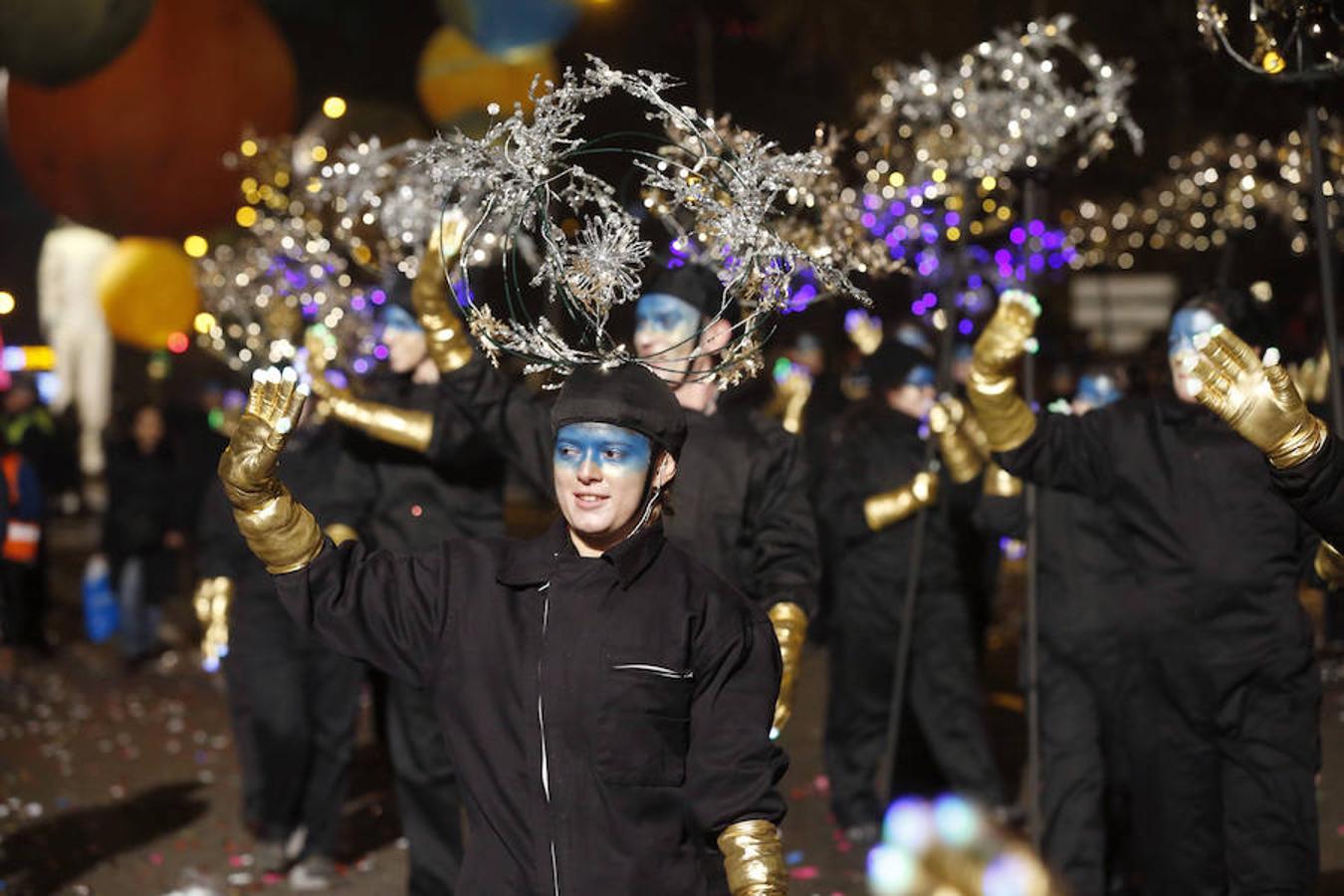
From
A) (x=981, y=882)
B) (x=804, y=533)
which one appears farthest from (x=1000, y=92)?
(x=981, y=882)

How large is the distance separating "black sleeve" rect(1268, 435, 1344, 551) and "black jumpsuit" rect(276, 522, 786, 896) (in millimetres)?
1378

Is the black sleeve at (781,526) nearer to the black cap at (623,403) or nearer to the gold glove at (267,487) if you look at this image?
the black cap at (623,403)

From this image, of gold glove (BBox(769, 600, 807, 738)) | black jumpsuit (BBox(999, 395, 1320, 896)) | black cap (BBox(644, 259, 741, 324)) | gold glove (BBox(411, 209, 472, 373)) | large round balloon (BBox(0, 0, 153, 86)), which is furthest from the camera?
large round balloon (BBox(0, 0, 153, 86))

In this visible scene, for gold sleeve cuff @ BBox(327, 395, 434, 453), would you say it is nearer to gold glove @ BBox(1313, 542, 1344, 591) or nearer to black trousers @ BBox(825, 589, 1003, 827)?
black trousers @ BBox(825, 589, 1003, 827)

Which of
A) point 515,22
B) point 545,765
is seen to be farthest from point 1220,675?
point 515,22

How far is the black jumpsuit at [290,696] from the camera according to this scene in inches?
321

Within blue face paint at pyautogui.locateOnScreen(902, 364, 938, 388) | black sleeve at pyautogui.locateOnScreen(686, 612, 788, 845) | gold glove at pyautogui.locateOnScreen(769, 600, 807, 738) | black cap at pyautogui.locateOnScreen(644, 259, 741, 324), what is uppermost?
blue face paint at pyautogui.locateOnScreen(902, 364, 938, 388)

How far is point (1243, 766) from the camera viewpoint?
5.66 metres

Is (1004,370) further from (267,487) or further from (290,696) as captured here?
(290,696)

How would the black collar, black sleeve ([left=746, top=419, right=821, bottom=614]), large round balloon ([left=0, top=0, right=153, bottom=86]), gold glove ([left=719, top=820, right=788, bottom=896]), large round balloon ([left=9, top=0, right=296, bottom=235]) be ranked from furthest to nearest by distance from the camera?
1. large round balloon ([left=9, top=0, right=296, bottom=235])
2. large round balloon ([left=0, top=0, right=153, bottom=86])
3. black sleeve ([left=746, top=419, right=821, bottom=614])
4. the black collar
5. gold glove ([left=719, top=820, right=788, bottom=896])

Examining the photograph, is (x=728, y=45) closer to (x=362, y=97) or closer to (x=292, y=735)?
(x=362, y=97)

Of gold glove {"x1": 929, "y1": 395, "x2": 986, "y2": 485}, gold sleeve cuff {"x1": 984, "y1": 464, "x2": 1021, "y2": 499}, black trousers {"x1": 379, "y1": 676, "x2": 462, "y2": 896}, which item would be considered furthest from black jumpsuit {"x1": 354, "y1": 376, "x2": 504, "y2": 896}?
gold sleeve cuff {"x1": 984, "y1": 464, "x2": 1021, "y2": 499}

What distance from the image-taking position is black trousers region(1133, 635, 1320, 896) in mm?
5562

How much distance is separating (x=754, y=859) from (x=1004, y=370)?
7.96 feet
